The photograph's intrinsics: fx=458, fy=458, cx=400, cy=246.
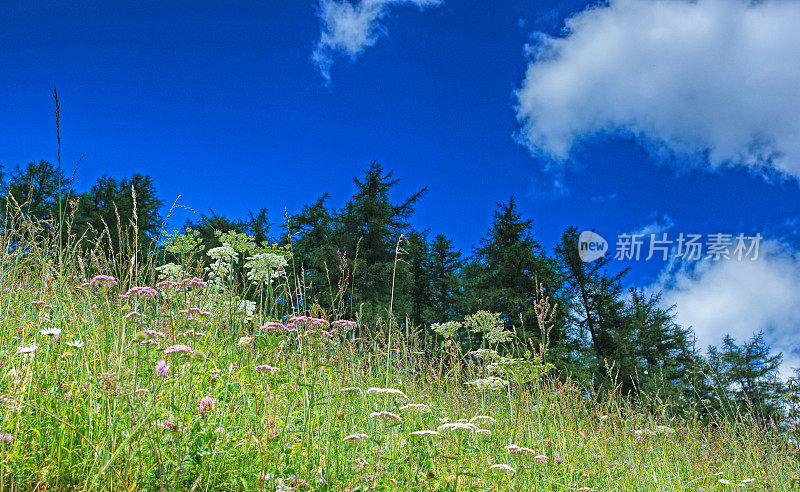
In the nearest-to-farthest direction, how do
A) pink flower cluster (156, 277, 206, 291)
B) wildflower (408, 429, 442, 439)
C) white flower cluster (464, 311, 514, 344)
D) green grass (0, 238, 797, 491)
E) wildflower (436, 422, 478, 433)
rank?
green grass (0, 238, 797, 491)
wildflower (408, 429, 442, 439)
wildflower (436, 422, 478, 433)
pink flower cluster (156, 277, 206, 291)
white flower cluster (464, 311, 514, 344)

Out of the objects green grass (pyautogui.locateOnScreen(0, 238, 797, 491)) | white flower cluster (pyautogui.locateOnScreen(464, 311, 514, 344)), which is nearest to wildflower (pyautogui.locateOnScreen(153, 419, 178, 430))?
green grass (pyautogui.locateOnScreen(0, 238, 797, 491))

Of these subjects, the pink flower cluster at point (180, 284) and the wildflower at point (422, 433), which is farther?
the pink flower cluster at point (180, 284)

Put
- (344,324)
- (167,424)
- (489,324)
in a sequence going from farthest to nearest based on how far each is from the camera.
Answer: (489,324), (344,324), (167,424)

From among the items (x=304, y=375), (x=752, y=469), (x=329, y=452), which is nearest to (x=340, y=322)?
(x=304, y=375)

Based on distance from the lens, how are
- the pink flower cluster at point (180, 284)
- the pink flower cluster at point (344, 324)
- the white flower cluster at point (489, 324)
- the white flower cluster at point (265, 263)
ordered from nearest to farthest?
the pink flower cluster at point (344, 324) < the pink flower cluster at point (180, 284) < the white flower cluster at point (265, 263) < the white flower cluster at point (489, 324)

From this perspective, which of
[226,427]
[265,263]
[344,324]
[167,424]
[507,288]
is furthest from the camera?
[507,288]

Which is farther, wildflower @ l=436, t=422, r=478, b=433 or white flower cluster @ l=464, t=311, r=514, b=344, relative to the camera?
white flower cluster @ l=464, t=311, r=514, b=344

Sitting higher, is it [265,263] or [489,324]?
[265,263]

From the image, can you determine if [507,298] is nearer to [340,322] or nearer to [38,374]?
[340,322]

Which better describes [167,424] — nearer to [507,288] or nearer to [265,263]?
[265,263]

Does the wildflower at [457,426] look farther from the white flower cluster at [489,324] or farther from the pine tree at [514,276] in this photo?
the pine tree at [514,276]

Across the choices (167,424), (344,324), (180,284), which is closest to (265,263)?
(180,284)

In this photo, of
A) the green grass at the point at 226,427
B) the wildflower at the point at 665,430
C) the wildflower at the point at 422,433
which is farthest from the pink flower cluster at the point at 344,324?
the wildflower at the point at 665,430

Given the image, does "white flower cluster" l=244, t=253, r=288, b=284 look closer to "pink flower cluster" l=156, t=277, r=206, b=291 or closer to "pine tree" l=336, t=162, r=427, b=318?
"pink flower cluster" l=156, t=277, r=206, b=291
